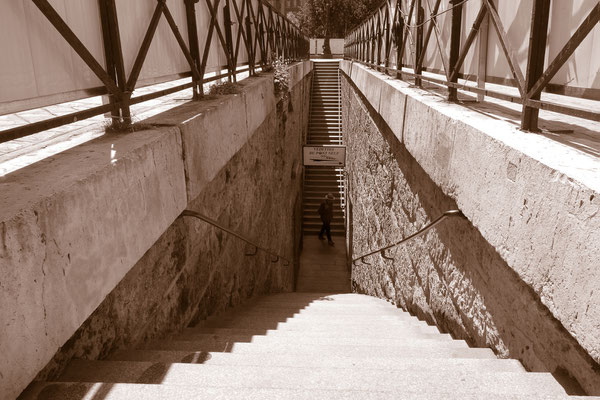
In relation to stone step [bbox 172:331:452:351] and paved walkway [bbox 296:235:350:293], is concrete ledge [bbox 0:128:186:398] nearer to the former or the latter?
stone step [bbox 172:331:452:351]

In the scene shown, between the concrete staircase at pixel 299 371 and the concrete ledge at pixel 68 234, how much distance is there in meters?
0.26

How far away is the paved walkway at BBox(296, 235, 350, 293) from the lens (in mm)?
10391

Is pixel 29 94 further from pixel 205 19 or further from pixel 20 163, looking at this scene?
pixel 205 19

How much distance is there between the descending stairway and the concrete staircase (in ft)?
33.0

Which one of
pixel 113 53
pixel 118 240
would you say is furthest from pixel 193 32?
pixel 118 240

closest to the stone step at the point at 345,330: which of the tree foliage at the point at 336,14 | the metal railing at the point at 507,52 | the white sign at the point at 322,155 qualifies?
the metal railing at the point at 507,52

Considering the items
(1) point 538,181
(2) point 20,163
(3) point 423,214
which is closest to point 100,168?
(2) point 20,163

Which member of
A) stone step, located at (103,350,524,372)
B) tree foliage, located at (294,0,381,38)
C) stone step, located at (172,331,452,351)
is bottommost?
stone step, located at (172,331,452,351)

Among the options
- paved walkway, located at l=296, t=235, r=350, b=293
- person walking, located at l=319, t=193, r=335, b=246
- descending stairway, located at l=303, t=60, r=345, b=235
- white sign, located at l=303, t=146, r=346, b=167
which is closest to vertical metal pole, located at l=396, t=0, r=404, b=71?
white sign, located at l=303, t=146, r=346, b=167

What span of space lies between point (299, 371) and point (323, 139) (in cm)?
1347

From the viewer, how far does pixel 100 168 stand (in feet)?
6.12

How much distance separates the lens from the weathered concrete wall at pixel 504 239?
62.0 inches

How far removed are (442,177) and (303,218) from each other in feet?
35.0

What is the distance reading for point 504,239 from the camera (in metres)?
2.09
